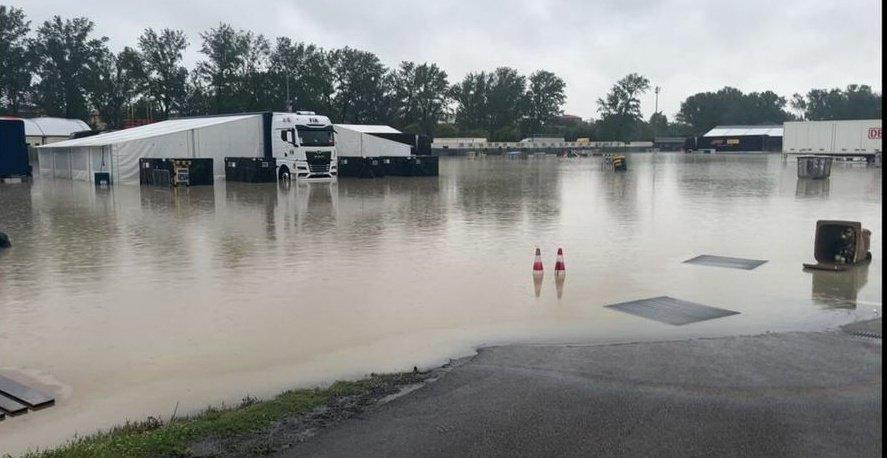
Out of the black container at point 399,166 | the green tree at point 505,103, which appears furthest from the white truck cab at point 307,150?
the green tree at point 505,103

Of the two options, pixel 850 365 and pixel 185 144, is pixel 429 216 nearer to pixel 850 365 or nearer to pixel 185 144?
pixel 850 365

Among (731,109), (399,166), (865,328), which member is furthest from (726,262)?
(731,109)

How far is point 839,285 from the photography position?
1116 centimetres

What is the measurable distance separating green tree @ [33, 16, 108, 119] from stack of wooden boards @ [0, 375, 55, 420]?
3949 inches

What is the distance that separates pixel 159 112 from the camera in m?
97.4

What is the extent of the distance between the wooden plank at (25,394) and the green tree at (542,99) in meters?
141

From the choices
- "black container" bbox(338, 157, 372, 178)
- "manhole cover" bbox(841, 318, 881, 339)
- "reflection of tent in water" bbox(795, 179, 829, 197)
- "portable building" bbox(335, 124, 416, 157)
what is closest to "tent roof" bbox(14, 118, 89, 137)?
"portable building" bbox(335, 124, 416, 157)

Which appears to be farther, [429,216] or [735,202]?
[735,202]

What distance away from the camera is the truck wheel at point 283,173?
3784 cm

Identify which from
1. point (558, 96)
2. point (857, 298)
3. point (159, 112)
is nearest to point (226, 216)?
point (857, 298)

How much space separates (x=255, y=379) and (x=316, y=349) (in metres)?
1.07

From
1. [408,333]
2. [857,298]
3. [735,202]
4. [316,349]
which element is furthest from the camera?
[735,202]

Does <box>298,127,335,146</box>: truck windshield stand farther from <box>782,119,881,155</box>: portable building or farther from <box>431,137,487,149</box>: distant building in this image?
<box>431,137,487,149</box>: distant building

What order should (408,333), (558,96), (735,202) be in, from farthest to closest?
(558,96) < (735,202) < (408,333)
